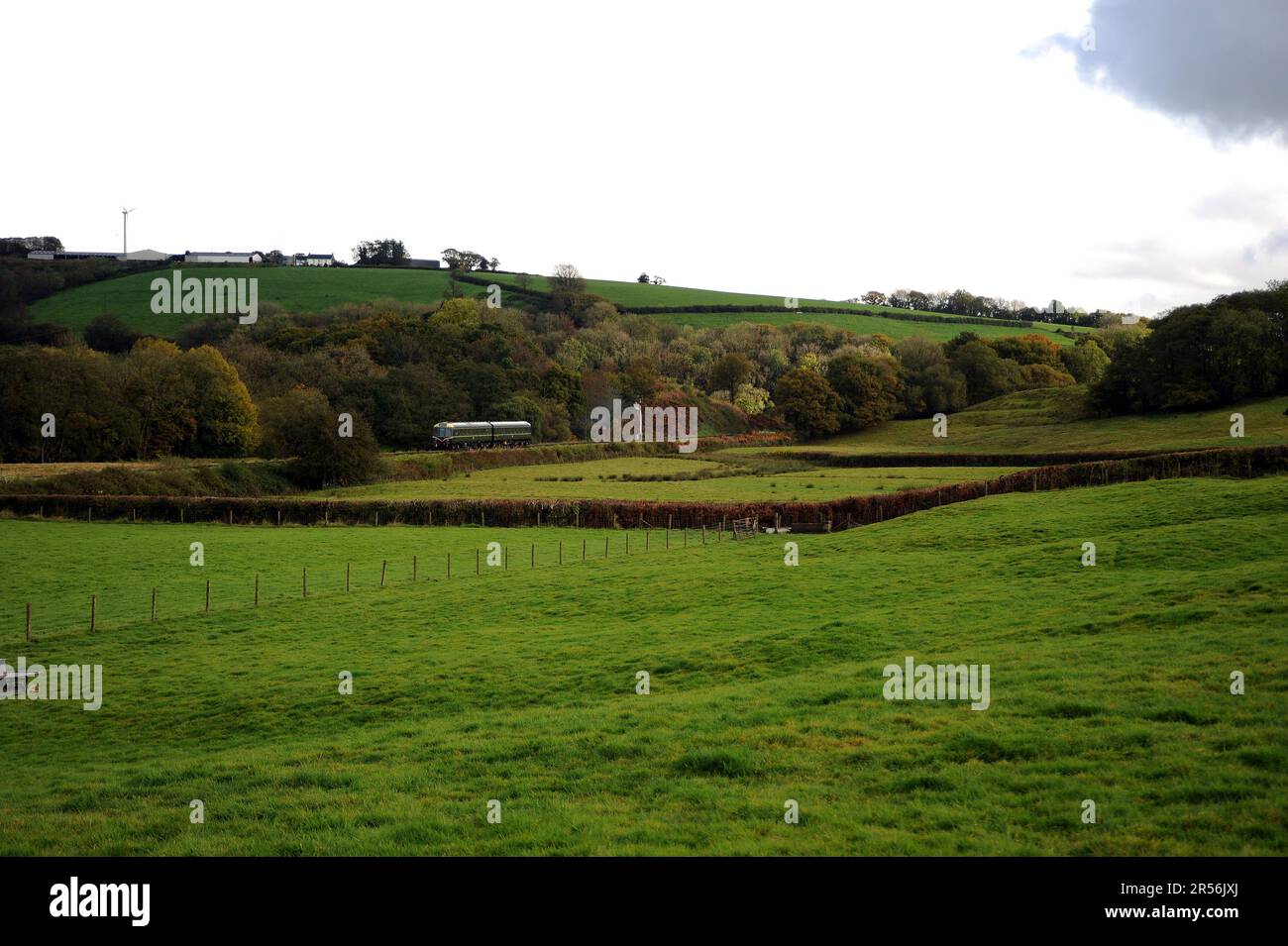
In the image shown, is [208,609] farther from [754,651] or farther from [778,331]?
[778,331]

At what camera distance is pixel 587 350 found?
130 m

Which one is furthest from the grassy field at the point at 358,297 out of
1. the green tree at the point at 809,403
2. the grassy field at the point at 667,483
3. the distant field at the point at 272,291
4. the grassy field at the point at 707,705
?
the grassy field at the point at 707,705

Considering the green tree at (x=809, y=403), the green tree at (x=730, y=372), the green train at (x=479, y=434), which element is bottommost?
the green train at (x=479, y=434)

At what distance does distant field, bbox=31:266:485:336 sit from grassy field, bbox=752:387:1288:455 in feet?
239

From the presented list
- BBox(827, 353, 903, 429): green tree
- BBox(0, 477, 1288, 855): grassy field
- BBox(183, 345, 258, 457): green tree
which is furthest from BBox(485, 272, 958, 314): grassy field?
BBox(0, 477, 1288, 855): grassy field

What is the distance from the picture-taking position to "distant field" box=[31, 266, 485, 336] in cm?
12169

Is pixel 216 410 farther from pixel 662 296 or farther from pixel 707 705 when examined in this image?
pixel 662 296

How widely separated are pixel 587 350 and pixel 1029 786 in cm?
12121

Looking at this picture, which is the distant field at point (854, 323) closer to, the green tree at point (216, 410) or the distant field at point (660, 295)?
the distant field at point (660, 295)

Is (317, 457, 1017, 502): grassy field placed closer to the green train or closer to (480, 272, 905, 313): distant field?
the green train

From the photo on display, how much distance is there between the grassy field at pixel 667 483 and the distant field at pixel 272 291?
66130 millimetres

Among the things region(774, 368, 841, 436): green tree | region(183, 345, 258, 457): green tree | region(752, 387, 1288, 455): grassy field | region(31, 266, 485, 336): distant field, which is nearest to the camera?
region(752, 387, 1288, 455): grassy field

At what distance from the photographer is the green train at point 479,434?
290 feet
